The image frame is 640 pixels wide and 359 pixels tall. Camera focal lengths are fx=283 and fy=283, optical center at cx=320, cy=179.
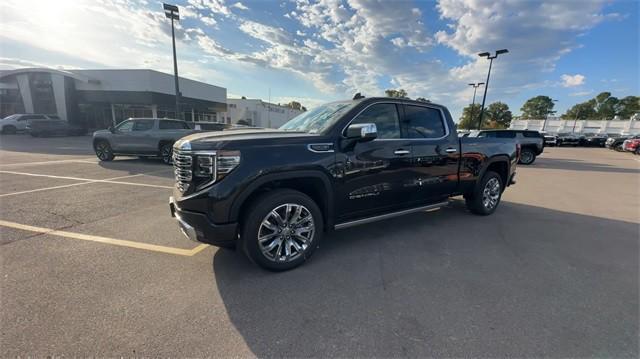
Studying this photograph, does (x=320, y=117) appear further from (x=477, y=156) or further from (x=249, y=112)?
(x=249, y=112)

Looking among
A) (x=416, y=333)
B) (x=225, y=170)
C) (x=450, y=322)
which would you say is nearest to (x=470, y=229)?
(x=450, y=322)

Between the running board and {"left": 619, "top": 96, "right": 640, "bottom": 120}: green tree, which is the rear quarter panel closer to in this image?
the running board

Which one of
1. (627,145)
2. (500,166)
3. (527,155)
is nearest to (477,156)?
(500,166)

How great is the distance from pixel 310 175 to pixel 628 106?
127 m

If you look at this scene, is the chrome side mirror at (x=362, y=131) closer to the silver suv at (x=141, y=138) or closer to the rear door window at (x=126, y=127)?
the silver suv at (x=141, y=138)

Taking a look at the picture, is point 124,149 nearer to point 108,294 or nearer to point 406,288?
point 108,294

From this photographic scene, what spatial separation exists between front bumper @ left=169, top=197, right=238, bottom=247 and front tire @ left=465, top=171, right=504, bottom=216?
4.40m

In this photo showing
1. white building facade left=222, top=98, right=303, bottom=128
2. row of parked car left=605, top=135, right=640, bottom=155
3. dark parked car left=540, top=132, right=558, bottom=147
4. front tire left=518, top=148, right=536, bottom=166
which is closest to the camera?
front tire left=518, top=148, right=536, bottom=166

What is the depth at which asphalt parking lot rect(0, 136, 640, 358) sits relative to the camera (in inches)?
83.1

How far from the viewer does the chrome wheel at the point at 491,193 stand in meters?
5.36

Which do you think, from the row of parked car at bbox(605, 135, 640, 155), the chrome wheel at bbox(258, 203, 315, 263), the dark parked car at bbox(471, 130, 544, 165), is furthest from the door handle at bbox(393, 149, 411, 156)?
the row of parked car at bbox(605, 135, 640, 155)

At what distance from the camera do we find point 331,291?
110 inches

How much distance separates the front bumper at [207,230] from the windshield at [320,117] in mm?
1570

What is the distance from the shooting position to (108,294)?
2652 mm
